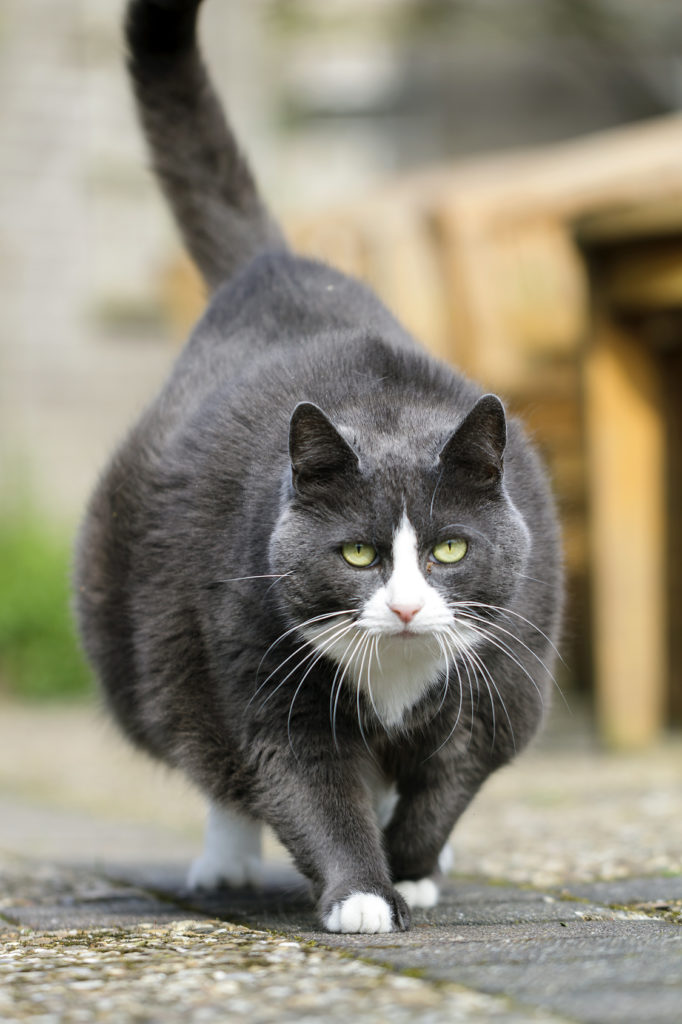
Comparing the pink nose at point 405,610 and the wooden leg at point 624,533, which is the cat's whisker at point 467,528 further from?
the wooden leg at point 624,533

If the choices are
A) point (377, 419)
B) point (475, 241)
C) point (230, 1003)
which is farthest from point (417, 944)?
point (475, 241)

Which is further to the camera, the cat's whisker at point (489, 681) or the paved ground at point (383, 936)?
the cat's whisker at point (489, 681)

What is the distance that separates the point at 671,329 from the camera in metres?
5.13

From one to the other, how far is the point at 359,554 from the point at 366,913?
53cm

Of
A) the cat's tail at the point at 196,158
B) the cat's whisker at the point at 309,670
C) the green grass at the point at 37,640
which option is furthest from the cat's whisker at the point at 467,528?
the green grass at the point at 37,640

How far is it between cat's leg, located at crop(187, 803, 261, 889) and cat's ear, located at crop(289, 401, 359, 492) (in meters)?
0.88

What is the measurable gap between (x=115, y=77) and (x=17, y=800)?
23.4 ft

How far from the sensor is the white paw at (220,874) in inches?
106

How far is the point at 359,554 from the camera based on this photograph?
2055 mm

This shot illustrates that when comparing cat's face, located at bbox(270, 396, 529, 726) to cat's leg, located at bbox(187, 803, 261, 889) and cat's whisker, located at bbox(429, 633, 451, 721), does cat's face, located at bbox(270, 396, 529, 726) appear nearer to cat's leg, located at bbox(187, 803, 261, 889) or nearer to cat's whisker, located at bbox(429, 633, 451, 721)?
cat's whisker, located at bbox(429, 633, 451, 721)

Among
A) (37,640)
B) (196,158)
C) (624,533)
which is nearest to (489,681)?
(196,158)

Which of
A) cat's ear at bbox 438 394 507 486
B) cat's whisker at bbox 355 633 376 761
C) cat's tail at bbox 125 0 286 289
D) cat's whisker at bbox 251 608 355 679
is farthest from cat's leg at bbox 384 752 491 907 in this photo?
cat's tail at bbox 125 0 286 289

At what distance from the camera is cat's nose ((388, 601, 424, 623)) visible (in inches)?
77.7

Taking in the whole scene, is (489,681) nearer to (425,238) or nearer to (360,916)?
(360,916)
